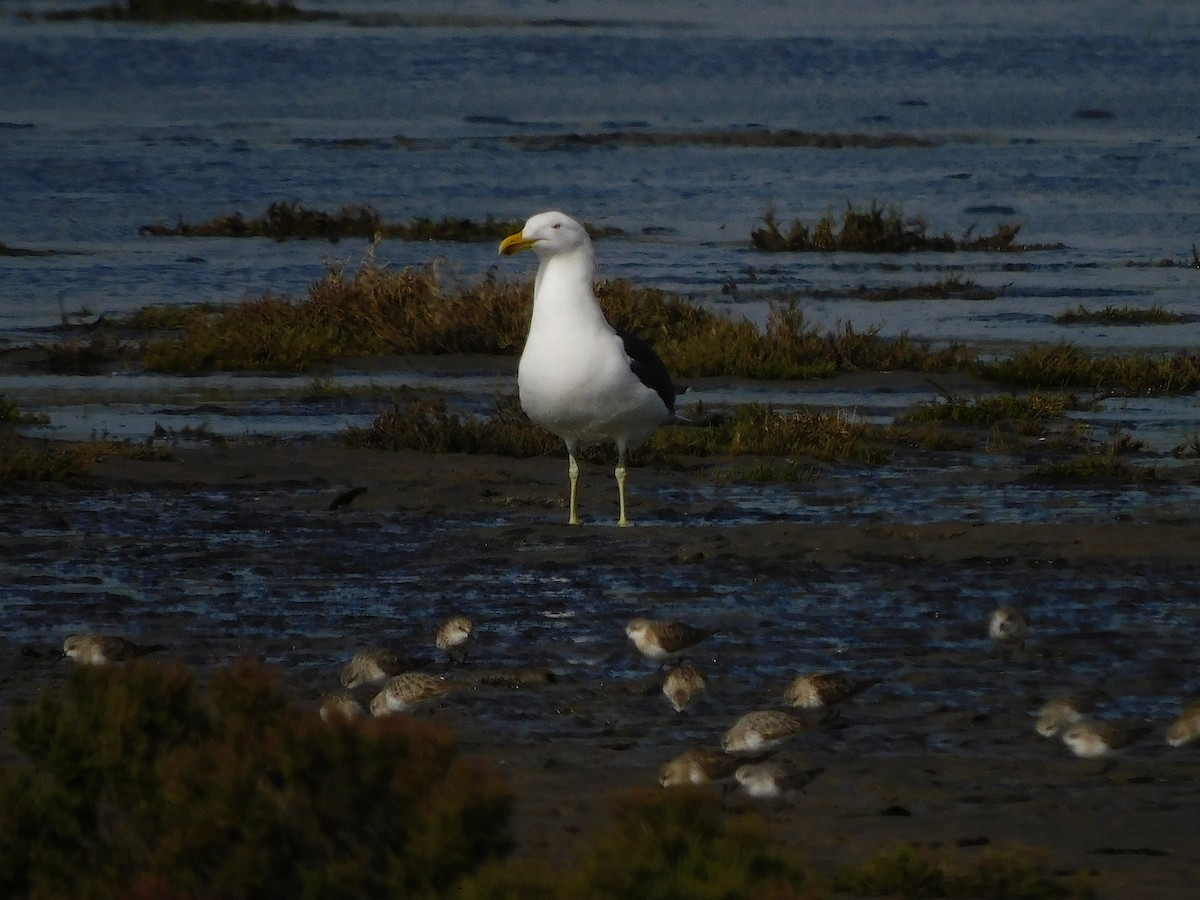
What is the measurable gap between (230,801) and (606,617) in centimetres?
524

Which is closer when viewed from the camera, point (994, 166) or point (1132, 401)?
point (1132, 401)

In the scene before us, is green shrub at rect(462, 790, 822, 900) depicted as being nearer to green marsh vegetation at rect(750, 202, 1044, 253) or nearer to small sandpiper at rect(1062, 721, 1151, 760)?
small sandpiper at rect(1062, 721, 1151, 760)

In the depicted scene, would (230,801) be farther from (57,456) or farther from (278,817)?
(57,456)

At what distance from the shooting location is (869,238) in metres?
30.5

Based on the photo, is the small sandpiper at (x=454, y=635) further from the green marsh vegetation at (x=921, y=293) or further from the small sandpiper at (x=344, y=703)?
the green marsh vegetation at (x=921, y=293)

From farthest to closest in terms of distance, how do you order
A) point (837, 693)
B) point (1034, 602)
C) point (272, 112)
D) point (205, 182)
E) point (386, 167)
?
point (272, 112) < point (386, 167) < point (205, 182) < point (1034, 602) < point (837, 693)

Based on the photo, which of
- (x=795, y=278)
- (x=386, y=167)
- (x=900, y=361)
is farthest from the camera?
(x=386, y=167)

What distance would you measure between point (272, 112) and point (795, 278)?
116 ft

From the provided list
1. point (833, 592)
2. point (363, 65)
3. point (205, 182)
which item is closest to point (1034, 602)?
point (833, 592)

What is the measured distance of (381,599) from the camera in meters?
10.5

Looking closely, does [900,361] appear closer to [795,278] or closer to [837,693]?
[795,278]

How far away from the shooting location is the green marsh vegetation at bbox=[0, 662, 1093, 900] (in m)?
4.63

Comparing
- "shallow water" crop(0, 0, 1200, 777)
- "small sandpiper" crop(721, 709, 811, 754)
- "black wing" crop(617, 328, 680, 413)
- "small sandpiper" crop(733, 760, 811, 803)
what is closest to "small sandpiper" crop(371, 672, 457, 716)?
"shallow water" crop(0, 0, 1200, 777)

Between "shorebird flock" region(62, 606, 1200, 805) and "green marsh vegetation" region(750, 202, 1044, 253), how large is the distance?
69.8ft
